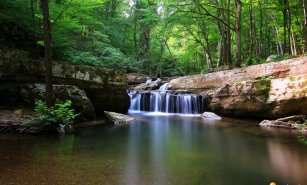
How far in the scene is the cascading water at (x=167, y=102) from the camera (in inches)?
633

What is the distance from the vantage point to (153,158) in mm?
6184

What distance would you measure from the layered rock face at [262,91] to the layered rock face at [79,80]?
538 centimetres

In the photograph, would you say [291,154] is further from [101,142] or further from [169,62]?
[169,62]

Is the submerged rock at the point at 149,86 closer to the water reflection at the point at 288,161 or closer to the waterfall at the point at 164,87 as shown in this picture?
the waterfall at the point at 164,87

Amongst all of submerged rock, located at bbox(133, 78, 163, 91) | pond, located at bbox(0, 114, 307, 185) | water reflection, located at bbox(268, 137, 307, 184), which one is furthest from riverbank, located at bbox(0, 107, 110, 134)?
submerged rock, located at bbox(133, 78, 163, 91)

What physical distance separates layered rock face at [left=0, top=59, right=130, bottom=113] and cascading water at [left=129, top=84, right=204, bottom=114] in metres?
1.66

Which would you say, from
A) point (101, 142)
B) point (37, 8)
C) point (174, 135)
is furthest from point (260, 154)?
point (37, 8)

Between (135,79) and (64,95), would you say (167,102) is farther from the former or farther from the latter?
(64,95)

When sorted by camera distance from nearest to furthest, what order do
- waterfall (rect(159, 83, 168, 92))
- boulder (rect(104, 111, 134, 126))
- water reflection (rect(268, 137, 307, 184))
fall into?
water reflection (rect(268, 137, 307, 184)) → boulder (rect(104, 111, 134, 126)) → waterfall (rect(159, 83, 168, 92))

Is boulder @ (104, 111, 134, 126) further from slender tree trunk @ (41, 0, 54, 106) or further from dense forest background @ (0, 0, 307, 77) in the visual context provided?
dense forest background @ (0, 0, 307, 77)

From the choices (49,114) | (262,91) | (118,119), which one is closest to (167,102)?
(118,119)

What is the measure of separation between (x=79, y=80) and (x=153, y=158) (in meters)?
7.52

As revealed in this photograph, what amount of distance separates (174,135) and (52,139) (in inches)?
158

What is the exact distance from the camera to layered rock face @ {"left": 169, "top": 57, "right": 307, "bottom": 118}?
11.4 metres
